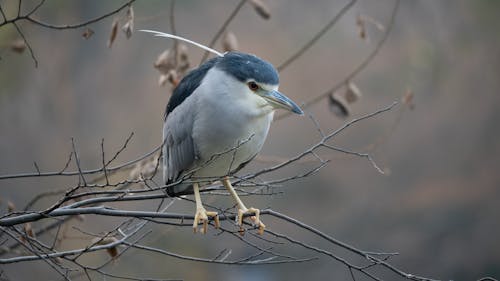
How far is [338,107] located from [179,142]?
2.81 ft

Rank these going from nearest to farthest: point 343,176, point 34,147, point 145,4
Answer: point 145,4 < point 34,147 < point 343,176

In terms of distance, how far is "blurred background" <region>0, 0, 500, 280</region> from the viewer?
548 centimetres

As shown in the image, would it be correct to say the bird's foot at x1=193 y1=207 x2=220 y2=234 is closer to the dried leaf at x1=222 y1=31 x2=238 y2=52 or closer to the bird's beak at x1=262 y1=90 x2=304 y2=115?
the bird's beak at x1=262 y1=90 x2=304 y2=115

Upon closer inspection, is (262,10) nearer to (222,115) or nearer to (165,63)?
(165,63)

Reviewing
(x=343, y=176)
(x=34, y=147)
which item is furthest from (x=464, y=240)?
(x=34, y=147)

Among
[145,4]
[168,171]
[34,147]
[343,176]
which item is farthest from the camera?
[343,176]

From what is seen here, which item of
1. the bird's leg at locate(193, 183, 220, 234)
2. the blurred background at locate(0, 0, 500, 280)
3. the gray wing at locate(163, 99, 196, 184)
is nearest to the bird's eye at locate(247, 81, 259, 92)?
the gray wing at locate(163, 99, 196, 184)

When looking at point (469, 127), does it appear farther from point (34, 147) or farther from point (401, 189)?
point (34, 147)

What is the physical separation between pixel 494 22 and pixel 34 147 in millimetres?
3646

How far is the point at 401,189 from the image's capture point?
229 inches

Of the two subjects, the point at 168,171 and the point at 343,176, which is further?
the point at 343,176

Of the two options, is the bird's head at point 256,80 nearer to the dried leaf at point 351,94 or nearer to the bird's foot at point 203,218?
the bird's foot at point 203,218

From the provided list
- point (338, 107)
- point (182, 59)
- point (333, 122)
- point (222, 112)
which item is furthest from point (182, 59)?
point (333, 122)

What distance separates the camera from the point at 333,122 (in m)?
5.70
